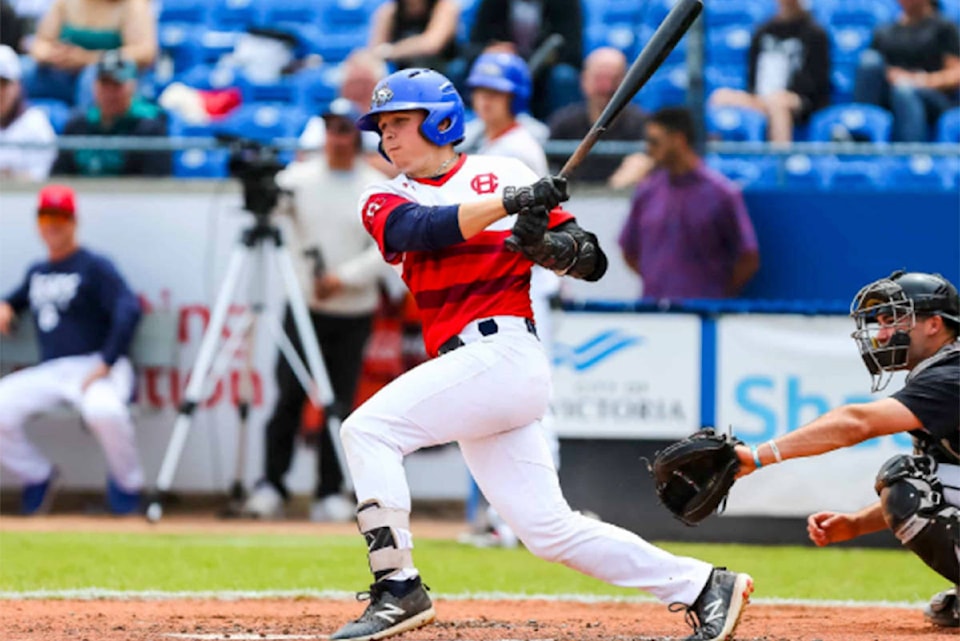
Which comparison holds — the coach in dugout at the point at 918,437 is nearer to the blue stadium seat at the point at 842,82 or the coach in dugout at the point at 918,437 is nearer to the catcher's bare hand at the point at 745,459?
the catcher's bare hand at the point at 745,459

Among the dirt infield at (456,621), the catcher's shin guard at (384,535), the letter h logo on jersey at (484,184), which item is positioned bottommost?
the dirt infield at (456,621)

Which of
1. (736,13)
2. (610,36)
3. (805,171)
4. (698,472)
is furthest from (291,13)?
(698,472)

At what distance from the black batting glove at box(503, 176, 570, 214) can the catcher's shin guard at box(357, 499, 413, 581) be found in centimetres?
103

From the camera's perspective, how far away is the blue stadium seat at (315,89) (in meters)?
12.8

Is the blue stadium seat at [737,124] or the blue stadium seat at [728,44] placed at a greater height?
the blue stadium seat at [728,44]

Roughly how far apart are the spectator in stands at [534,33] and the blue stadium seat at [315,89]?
1819 mm

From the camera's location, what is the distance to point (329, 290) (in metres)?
9.98

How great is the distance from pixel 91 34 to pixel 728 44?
16.0ft

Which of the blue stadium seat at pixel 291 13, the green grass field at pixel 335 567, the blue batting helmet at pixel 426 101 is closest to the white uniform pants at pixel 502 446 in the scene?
the blue batting helmet at pixel 426 101

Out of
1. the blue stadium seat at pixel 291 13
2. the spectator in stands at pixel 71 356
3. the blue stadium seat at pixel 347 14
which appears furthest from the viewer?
the blue stadium seat at pixel 291 13

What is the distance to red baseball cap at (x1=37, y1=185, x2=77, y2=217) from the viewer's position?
10.1m

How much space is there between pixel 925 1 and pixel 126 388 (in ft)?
19.6

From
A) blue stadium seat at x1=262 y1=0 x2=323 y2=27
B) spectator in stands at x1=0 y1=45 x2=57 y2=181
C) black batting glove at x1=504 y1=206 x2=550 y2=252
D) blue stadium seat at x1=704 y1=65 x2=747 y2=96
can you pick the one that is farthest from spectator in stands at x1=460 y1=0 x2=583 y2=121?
black batting glove at x1=504 y1=206 x2=550 y2=252

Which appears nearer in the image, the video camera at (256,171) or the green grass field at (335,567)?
the green grass field at (335,567)
